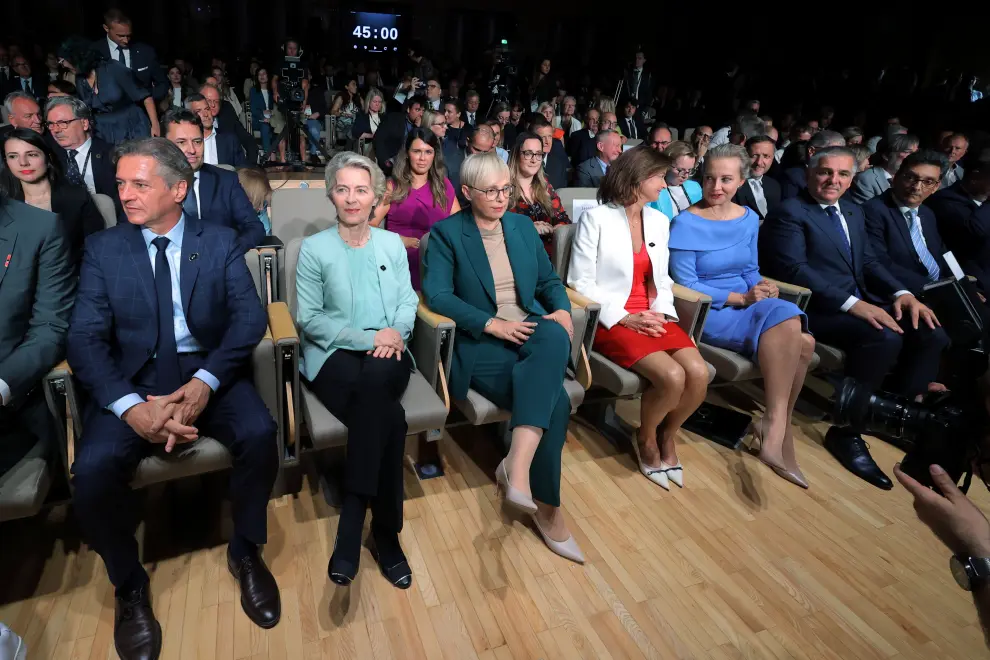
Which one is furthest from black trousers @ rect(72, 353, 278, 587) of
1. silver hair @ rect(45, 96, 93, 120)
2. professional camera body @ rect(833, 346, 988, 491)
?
silver hair @ rect(45, 96, 93, 120)

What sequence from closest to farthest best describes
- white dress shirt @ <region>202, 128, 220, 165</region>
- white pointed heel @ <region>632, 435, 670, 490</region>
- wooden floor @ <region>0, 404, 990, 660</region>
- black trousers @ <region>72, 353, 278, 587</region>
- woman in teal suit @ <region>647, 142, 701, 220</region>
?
black trousers @ <region>72, 353, 278, 587</region> → wooden floor @ <region>0, 404, 990, 660</region> → white pointed heel @ <region>632, 435, 670, 490</region> → woman in teal suit @ <region>647, 142, 701, 220</region> → white dress shirt @ <region>202, 128, 220, 165</region>

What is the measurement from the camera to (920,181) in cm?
295

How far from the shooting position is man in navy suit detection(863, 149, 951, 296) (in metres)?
3.02

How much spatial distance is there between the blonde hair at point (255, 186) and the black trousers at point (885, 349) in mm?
2698

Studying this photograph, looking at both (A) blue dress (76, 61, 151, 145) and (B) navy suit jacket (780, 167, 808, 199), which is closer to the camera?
(B) navy suit jacket (780, 167, 808, 199)

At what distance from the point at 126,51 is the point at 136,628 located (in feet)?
14.1

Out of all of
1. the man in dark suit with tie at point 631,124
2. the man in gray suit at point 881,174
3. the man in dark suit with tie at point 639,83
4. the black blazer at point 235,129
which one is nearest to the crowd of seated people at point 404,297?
the man in gray suit at point 881,174

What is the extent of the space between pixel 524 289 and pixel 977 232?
105 inches

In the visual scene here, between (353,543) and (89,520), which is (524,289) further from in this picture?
(89,520)

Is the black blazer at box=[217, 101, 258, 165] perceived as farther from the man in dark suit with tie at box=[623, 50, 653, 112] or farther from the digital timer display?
the digital timer display

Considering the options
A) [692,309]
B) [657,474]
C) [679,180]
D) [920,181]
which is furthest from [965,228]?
[657,474]

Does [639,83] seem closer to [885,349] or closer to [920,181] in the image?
[920,181]

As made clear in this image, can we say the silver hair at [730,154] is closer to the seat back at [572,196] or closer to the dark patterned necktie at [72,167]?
the seat back at [572,196]

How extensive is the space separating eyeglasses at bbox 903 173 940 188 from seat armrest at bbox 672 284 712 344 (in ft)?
4.35
